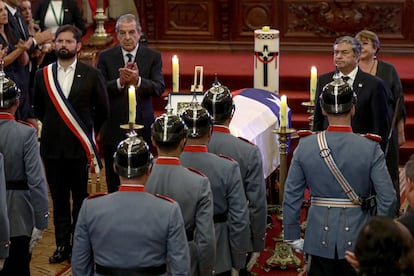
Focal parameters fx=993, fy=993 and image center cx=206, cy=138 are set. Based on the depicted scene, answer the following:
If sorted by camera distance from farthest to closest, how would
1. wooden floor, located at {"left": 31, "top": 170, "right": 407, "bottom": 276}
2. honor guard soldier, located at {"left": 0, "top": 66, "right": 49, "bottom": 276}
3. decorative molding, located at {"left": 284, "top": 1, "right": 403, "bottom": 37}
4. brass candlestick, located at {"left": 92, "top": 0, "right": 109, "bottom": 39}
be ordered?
decorative molding, located at {"left": 284, "top": 1, "right": 403, "bottom": 37}, brass candlestick, located at {"left": 92, "top": 0, "right": 109, "bottom": 39}, wooden floor, located at {"left": 31, "top": 170, "right": 407, "bottom": 276}, honor guard soldier, located at {"left": 0, "top": 66, "right": 49, "bottom": 276}

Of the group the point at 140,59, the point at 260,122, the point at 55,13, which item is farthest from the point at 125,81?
the point at 55,13

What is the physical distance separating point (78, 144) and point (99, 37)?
4531 millimetres

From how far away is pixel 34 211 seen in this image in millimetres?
5730

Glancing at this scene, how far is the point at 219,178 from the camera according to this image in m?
5.09

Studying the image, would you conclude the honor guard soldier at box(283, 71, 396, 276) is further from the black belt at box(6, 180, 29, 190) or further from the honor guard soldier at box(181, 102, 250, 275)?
the black belt at box(6, 180, 29, 190)

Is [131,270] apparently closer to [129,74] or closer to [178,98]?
[178,98]

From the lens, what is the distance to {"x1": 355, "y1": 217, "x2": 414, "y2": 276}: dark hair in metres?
3.35

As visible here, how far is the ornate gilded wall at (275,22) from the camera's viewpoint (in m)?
11.6

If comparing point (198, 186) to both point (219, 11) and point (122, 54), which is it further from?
point (219, 11)

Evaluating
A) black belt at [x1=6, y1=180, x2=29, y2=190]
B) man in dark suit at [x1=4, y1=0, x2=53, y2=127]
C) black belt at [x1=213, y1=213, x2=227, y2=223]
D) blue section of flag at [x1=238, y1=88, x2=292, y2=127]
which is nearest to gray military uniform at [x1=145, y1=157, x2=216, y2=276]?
black belt at [x1=213, y1=213, x2=227, y2=223]

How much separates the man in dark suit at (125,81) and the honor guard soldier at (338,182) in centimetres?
241

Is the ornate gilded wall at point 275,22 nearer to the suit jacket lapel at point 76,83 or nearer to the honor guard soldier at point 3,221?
the suit jacket lapel at point 76,83

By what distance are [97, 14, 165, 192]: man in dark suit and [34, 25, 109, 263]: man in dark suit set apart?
1.14 ft

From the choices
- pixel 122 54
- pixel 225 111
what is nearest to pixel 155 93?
pixel 122 54
